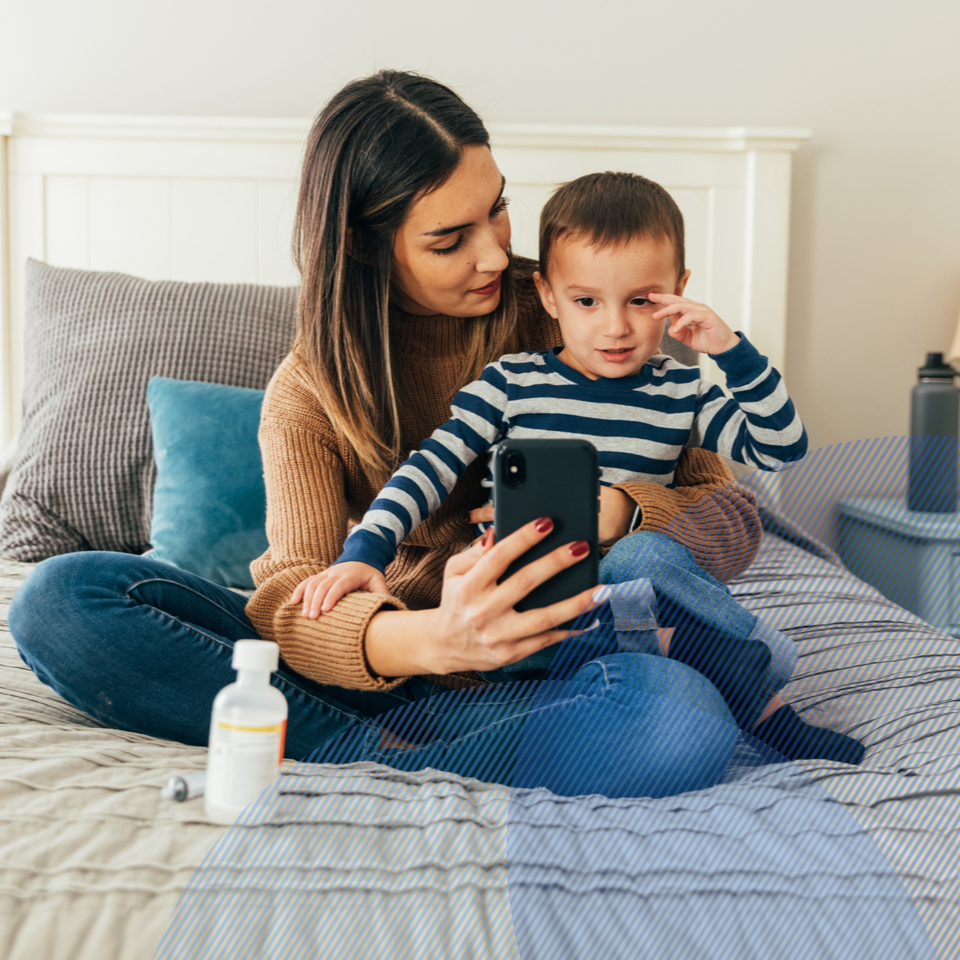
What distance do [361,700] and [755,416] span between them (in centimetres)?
48

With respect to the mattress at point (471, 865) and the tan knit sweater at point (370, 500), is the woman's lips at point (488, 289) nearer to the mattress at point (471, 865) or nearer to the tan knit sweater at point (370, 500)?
the tan knit sweater at point (370, 500)

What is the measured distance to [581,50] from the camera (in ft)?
6.70

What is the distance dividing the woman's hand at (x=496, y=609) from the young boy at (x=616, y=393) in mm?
106

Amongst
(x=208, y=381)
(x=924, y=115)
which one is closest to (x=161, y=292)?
(x=208, y=381)

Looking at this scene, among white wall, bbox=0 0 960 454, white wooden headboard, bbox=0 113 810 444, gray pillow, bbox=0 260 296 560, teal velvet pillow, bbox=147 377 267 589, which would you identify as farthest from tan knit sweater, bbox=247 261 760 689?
white wall, bbox=0 0 960 454

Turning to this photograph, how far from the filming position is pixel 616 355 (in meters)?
0.93

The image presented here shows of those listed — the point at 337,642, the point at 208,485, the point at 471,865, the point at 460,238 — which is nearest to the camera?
the point at 471,865

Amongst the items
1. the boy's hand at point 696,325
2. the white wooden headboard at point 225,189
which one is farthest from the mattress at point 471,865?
the white wooden headboard at point 225,189

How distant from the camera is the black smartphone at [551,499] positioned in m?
0.69

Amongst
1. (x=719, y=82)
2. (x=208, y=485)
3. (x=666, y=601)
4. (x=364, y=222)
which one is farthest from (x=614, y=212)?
(x=719, y=82)

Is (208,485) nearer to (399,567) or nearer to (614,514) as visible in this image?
(399,567)

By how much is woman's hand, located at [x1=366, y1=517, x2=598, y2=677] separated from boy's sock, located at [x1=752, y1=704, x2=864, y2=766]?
23 cm

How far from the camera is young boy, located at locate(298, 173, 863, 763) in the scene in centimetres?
85

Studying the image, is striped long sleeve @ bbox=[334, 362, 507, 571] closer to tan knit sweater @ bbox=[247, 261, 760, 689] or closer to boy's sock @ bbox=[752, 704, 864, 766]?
tan knit sweater @ bbox=[247, 261, 760, 689]
